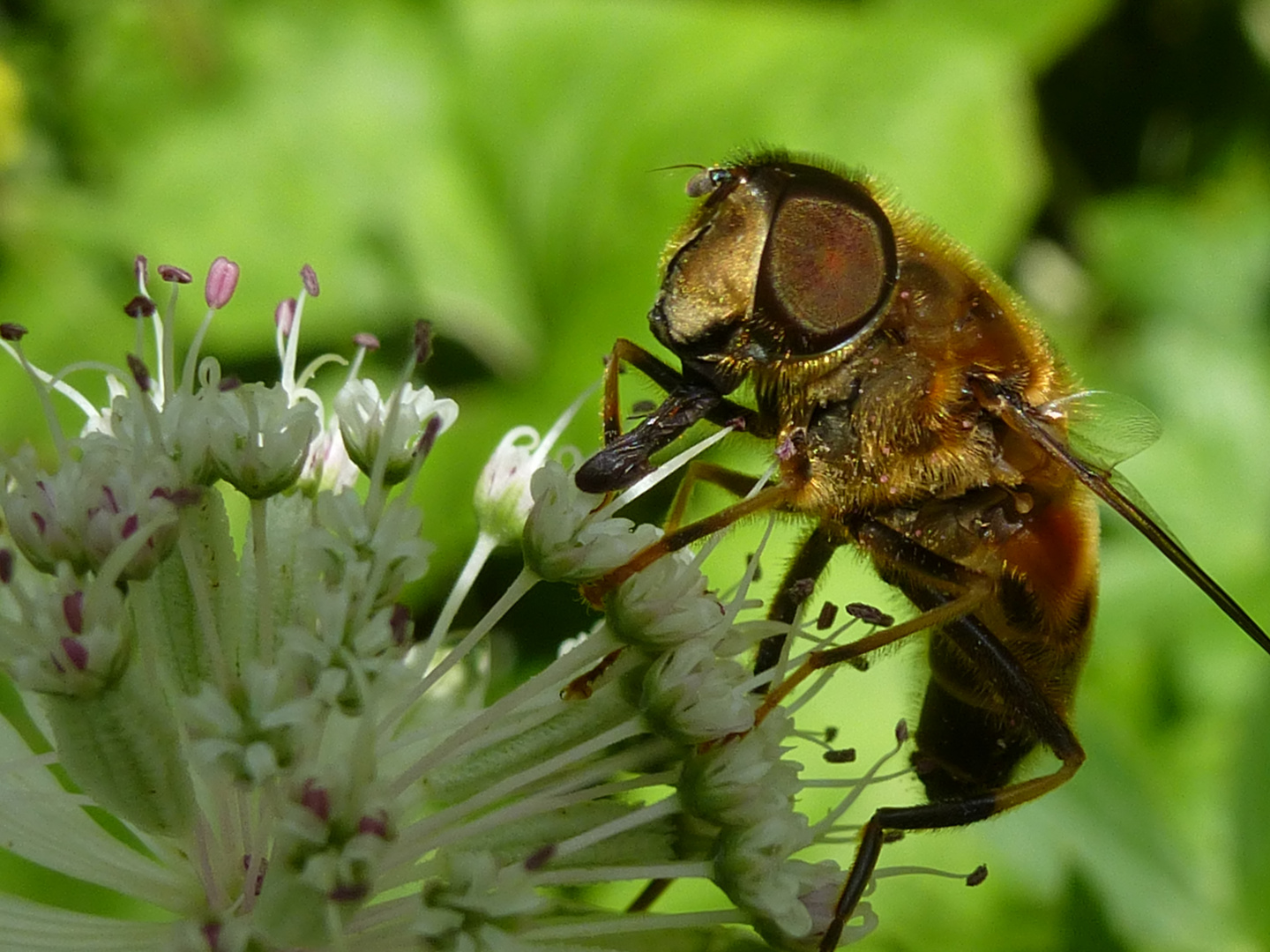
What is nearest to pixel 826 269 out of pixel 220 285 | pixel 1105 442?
pixel 1105 442

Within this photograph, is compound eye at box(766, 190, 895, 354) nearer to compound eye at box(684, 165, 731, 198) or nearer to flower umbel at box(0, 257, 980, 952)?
compound eye at box(684, 165, 731, 198)

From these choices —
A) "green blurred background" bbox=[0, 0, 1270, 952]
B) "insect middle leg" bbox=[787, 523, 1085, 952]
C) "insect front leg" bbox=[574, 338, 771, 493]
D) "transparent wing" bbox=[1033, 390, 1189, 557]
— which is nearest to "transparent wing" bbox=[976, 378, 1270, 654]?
"transparent wing" bbox=[1033, 390, 1189, 557]

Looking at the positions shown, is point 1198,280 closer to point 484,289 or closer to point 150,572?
point 484,289

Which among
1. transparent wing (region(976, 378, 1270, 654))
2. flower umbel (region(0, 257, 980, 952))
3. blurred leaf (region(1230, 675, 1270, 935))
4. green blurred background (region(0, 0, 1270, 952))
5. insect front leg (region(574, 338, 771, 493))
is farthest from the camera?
green blurred background (region(0, 0, 1270, 952))

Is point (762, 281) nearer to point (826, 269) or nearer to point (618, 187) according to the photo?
point (826, 269)

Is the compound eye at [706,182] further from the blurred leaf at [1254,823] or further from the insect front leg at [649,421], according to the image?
the blurred leaf at [1254,823]

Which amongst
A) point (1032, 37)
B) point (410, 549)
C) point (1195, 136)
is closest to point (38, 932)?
point (410, 549)

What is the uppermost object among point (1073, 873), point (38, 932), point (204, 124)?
point (204, 124)

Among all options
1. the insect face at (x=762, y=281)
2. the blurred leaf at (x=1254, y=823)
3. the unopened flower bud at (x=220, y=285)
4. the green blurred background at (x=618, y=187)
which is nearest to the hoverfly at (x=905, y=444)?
the insect face at (x=762, y=281)

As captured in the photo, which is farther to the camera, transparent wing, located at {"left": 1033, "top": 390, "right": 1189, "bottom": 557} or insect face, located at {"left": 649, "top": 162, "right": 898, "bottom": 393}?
transparent wing, located at {"left": 1033, "top": 390, "right": 1189, "bottom": 557}
